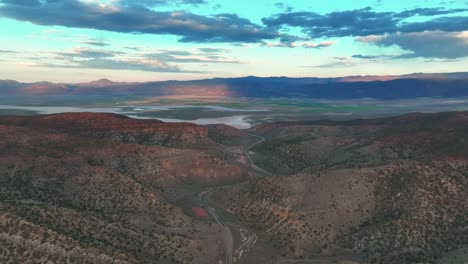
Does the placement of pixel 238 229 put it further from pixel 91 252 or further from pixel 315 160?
pixel 315 160

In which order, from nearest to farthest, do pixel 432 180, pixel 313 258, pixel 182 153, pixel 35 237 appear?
pixel 35 237, pixel 313 258, pixel 432 180, pixel 182 153

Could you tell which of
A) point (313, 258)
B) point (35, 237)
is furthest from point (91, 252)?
point (313, 258)

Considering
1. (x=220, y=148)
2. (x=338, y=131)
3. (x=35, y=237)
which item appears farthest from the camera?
(x=338, y=131)

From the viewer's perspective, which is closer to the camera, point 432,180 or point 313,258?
point 313,258

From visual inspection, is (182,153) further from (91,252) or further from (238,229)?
(91,252)

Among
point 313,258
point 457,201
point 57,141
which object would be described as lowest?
point 313,258

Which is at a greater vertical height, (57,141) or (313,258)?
(57,141)

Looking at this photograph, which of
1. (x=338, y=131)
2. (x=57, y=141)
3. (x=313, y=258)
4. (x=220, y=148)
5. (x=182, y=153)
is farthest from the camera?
(x=338, y=131)

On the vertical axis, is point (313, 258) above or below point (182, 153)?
below

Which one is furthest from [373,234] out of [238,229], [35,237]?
[35,237]
